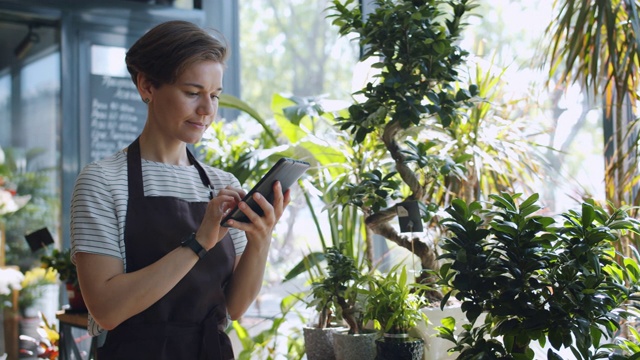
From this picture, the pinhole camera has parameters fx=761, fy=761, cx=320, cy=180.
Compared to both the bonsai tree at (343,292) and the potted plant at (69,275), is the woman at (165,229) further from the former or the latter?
the potted plant at (69,275)

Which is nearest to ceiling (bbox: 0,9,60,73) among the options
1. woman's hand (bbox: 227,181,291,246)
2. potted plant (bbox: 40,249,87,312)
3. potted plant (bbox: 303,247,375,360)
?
potted plant (bbox: 40,249,87,312)

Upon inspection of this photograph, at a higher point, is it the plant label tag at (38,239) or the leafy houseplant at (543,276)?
the plant label tag at (38,239)

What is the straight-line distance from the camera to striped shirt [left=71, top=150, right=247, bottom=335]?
60.0 inches

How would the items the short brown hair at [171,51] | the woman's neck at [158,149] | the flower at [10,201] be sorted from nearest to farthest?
the short brown hair at [171,51]
the woman's neck at [158,149]
the flower at [10,201]

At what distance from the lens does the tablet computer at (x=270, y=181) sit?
1.56 meters

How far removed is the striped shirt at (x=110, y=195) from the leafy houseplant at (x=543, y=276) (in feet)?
2.05

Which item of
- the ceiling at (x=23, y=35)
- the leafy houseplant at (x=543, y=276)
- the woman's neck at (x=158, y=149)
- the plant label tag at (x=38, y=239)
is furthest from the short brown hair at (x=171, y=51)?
the ceiling at (x=23, y=35)

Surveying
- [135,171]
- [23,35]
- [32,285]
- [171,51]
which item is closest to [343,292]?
[135,171]

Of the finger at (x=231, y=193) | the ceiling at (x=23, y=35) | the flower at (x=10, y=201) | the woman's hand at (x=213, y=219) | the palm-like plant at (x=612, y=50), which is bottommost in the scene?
the woman's hand at (x=213, y=219)

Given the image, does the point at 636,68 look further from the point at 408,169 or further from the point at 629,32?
the point at 408,169

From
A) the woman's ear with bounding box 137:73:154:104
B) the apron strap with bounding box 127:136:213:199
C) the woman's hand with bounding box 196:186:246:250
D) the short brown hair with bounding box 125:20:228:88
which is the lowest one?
the woman's hand with bounding box 196:186:246:250

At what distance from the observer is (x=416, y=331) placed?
2.06m

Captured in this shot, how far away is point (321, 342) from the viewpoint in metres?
2.43

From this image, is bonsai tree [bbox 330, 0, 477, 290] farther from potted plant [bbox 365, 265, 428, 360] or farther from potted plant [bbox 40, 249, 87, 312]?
potted plant [bbox 40, 249, 87, 312]
